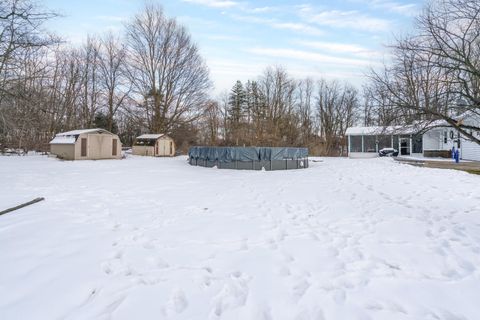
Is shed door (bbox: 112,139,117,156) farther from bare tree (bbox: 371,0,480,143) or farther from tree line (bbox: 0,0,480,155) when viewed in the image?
bare tree (bbox: 371,0,480,143)

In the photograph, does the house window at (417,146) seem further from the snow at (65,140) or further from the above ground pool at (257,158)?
the snow at (65,140)

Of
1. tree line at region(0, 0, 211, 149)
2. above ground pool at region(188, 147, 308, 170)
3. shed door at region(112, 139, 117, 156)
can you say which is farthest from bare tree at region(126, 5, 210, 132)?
above ground pool at region(188, 147, 308, 170)

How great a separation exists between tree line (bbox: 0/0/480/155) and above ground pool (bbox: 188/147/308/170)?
14.9 ft

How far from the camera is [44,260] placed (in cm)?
319

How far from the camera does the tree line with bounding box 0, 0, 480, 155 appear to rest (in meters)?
8.42

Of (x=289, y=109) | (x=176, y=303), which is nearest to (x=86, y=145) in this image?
(x=176, y=303)

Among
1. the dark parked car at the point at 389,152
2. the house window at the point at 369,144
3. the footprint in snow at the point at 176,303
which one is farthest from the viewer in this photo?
the house window at the point at 369,144

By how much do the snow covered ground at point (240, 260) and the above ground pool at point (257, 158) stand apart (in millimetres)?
8108

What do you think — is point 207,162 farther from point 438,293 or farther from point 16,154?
point 16,154

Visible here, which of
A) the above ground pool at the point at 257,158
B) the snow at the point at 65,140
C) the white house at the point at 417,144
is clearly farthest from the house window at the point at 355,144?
the snow at the point at 65,140

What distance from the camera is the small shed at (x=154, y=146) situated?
25.5 meters

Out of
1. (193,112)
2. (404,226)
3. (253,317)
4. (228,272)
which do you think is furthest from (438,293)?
(193,112)

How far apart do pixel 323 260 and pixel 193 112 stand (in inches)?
1186

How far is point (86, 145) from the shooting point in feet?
64.6
